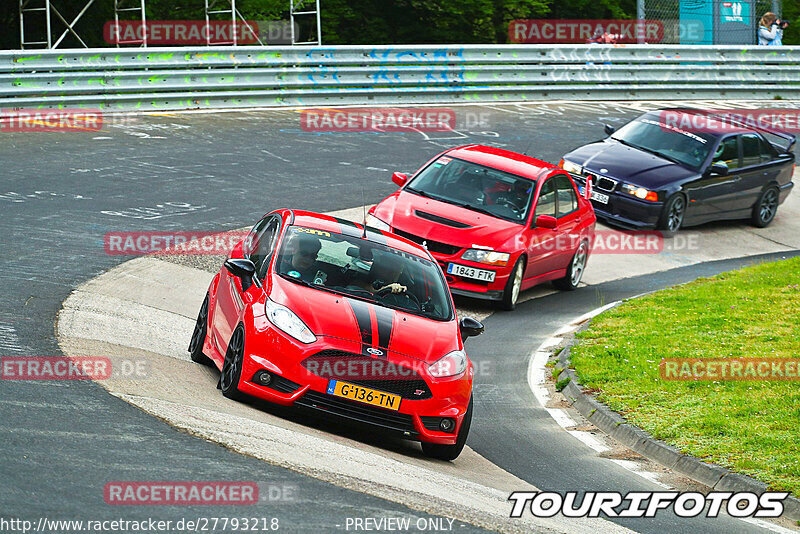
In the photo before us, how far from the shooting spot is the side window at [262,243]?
30.6 ft

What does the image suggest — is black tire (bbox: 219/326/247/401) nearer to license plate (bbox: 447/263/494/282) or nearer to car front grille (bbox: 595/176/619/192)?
license plate (bbox: 447/263/494/282)

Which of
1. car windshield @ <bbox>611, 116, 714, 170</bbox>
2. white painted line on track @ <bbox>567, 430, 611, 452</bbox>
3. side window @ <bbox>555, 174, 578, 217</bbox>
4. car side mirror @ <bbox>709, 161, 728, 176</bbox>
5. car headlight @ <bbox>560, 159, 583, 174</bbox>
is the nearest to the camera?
white painted line on track @ <bbox>567, 430, 611, 452</bbox>

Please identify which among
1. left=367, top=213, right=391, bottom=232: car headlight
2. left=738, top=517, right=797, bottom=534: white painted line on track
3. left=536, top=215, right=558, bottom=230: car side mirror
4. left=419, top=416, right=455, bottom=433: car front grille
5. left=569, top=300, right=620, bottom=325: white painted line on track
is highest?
left=367, top=213, right=391, bottom=232: car headlight

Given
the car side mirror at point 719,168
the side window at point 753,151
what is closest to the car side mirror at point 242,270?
the car side mirror at point 719,168

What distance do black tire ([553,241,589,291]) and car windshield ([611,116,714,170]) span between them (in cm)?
424

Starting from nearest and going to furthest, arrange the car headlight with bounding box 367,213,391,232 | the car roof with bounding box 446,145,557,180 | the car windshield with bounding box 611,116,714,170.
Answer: the car headlight with bounding box 367,213,391,232, the car roof with bounding box 446,145,557,180, the car windshield with bounding box 611,116,714,170

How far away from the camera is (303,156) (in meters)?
20.5

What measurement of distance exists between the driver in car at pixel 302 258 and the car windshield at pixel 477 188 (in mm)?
5401

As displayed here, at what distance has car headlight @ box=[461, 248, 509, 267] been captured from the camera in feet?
45.5

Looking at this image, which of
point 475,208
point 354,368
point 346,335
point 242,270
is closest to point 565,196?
point 475,208

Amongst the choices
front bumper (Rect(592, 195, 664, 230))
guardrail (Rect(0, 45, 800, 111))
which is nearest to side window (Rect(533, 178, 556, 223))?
front bumper (Rect(592, 195, 664, 230))

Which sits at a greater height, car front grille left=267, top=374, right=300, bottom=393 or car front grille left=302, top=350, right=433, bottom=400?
car front grille left=302, top=350, right=433, bottom=400

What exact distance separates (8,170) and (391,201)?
248 inches

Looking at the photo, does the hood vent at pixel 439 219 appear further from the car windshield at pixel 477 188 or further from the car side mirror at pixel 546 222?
the car side mirror at pixel 546 222
